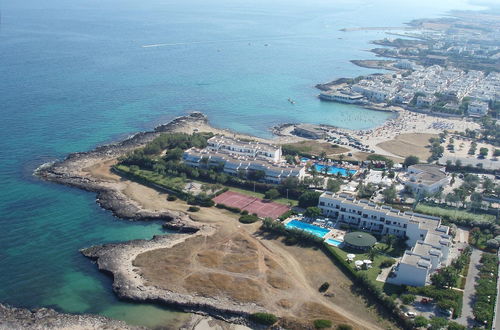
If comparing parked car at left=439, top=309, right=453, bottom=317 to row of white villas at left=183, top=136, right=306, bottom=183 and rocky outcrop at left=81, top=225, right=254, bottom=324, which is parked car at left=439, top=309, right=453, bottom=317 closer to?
rocky outcrop at left=81, top=225, right=254, bottom=324

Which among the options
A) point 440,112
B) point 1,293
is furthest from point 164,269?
point 440,112

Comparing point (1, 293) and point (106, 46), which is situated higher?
point (106, 46)

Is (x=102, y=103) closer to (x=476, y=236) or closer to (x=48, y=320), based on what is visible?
(x=48, y=320)

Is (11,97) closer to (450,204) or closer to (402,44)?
(450,204)

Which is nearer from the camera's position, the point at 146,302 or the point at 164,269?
the point at 146,302

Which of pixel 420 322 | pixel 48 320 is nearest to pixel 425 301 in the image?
pixel 420 322

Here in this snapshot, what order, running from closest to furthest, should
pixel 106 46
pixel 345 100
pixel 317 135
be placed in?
1. pixel 317 135
2. pixel 345 100
3. pixel 106 46

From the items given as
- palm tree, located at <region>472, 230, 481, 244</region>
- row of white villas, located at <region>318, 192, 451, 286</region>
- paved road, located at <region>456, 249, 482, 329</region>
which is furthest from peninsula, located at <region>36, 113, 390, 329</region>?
palm tree, located at <region>472, 230, 481, 244</region>
